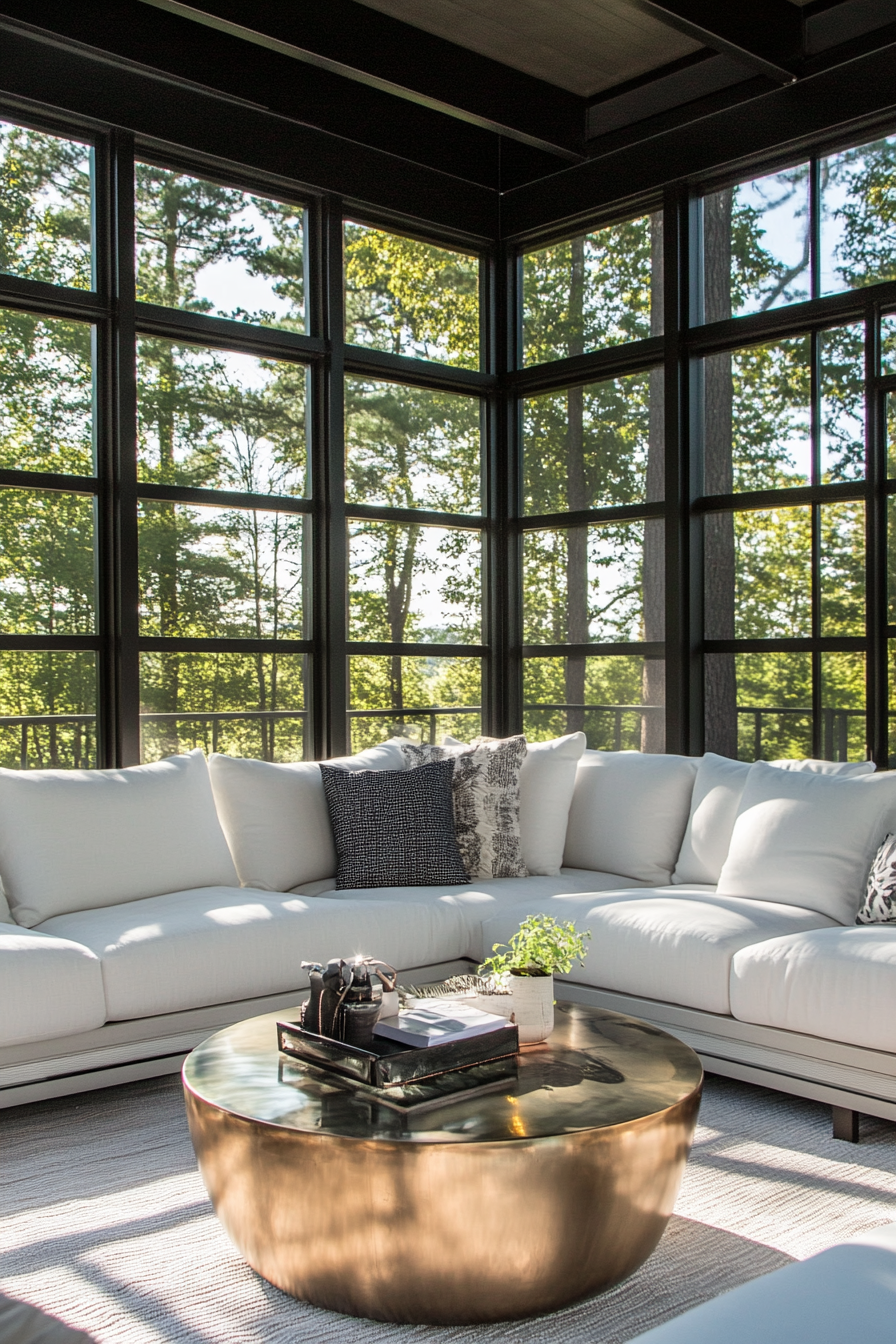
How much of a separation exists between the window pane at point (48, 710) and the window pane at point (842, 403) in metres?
2.86

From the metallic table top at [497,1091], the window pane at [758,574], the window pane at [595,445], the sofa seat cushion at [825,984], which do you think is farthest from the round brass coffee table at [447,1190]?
Result: the window pane at [595,445]

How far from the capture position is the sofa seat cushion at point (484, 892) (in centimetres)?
382

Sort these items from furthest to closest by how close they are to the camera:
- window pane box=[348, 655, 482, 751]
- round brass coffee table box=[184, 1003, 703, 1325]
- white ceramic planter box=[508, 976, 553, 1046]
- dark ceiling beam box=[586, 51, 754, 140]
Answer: window pane box=[348, 655, 482, 751]
dark ceiling beam box=[586, 51, 754, 140]
white ceramic planter box=[508, 976, 553, 1046]
round brass coffee table box=[184, 1003, 703, 1325]

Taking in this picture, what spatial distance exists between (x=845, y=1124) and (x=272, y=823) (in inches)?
81.7

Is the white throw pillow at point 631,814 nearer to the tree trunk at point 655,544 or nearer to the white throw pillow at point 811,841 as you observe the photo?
the white throw pillow at point 811,841

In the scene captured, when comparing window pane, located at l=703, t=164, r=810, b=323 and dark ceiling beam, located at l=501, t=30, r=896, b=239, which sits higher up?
dark ceiling beam, located at l=501, t=30, r=896, b=239

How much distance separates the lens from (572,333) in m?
5.42

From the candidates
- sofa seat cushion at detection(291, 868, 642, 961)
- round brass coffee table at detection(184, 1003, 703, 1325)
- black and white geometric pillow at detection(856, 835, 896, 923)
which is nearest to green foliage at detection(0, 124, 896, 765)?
sofa seat cushion at detection(291, 868, 642, 961)

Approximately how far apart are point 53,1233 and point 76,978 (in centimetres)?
72

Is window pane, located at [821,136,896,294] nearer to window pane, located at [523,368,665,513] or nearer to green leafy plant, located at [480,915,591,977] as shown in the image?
window pane, located at [523,368,665,513]

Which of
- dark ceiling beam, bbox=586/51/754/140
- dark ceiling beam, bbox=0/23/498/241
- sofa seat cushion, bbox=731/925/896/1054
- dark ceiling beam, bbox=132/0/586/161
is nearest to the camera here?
sofa seat cushion, bbox=731/925/896/1054

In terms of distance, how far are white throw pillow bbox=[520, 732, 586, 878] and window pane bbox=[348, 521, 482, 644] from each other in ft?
3.84

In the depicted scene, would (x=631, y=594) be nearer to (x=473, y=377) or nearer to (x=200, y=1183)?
(x=473, y=377)

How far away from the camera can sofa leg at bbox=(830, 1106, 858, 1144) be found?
289 cm
